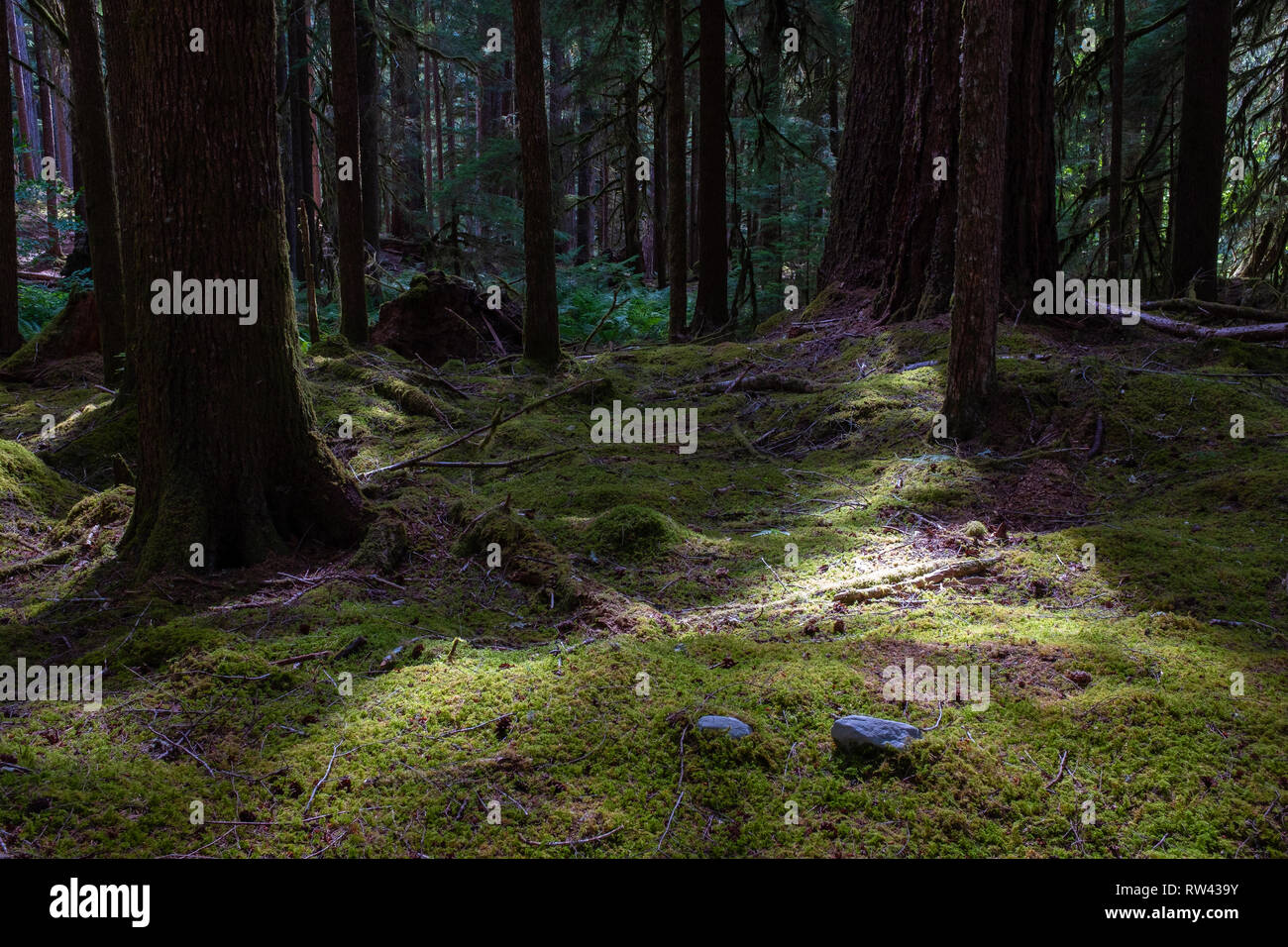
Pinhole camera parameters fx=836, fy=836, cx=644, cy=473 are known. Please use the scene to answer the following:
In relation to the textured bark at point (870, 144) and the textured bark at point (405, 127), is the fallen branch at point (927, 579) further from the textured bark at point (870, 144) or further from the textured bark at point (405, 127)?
the textured bark at point (405, 127)

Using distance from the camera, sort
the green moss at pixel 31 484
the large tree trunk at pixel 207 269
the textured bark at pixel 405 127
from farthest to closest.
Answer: the textured bark at pixel 405 127, the green moss at pixel 31 484, the large tree trunk at pixel 207 269

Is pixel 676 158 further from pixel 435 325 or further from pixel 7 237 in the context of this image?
pixel 7 237

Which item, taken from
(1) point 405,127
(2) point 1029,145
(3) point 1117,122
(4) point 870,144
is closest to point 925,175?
(2) point 1029,145

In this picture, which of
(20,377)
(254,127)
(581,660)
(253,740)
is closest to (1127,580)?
(581,660)

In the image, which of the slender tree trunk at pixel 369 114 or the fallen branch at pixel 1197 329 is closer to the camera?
the fallen branch at pixel 1197 329

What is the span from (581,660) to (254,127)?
331cm

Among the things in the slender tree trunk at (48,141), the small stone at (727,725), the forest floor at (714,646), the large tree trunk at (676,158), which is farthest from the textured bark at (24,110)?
the small stone at (727,725)

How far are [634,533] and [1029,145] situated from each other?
5.77 m

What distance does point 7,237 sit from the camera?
1058 cm

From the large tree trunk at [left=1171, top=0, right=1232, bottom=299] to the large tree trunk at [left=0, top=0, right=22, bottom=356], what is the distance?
1398cm

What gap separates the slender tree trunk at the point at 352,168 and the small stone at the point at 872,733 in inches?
375

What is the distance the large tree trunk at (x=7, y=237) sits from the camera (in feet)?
34.5

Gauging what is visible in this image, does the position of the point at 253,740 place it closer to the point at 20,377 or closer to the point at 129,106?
the point at 129,106

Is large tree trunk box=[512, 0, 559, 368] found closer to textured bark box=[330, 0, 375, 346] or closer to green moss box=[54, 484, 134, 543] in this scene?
textured bark box=[330, 0, 375, 346]
